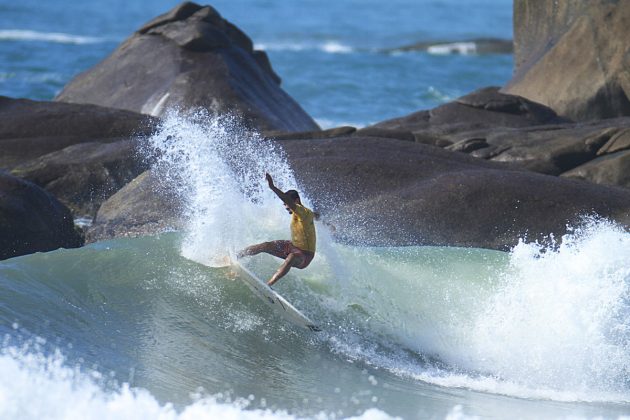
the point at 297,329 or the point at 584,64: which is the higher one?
the point at 584,64

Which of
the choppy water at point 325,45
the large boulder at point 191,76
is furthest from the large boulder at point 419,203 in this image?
the choppy water at point 325,45

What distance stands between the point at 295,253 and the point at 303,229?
0.26 meters

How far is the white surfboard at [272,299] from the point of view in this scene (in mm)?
10516

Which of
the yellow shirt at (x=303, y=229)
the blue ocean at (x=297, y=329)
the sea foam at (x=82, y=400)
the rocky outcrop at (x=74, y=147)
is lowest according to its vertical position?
the sea foam at (x=82, y=400)

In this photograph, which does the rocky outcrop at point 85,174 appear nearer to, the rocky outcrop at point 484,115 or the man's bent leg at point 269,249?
the man's bent leg at point 269,249

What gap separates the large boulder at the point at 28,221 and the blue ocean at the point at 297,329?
901mm

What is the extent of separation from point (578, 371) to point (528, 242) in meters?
3.04

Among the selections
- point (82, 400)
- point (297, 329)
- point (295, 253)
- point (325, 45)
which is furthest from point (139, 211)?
point (325, 45)

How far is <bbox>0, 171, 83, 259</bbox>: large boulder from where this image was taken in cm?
1277

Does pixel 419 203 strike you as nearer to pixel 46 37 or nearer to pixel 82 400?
pixel 82 400

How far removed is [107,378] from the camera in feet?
29.4

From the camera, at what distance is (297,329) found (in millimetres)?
10688

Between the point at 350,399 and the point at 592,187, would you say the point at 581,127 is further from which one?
the point at 350,399

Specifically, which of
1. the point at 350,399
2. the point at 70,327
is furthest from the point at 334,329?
the point at 70,327
